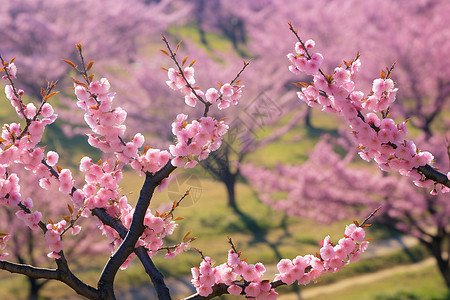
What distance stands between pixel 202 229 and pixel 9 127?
1258cm

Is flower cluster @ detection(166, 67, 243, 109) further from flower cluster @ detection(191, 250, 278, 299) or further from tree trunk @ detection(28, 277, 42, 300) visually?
tree trunk @ detection(28, 277, 42, 300)

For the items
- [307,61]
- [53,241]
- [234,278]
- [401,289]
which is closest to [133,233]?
[53,241]

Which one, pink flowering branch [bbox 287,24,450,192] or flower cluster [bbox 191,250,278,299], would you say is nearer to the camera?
pink flowering branch [bbox 287,24,450,192]

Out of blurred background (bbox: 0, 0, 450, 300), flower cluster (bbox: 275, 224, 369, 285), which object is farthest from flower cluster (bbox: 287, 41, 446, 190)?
blurred background (bbox: 0, 0, 450, 300)

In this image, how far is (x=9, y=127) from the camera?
4012mm

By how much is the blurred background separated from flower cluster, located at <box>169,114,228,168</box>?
2.88 m

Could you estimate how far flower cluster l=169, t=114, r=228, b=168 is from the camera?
3.78m

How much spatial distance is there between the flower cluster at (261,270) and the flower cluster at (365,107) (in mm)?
684

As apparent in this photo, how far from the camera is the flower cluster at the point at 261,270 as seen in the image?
155 inches

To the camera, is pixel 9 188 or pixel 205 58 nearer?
pixel 9 188

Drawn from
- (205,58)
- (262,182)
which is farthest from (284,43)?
(262,182)

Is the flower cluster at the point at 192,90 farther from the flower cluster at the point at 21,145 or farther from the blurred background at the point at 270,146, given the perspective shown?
the blurred background at the point at 270,146

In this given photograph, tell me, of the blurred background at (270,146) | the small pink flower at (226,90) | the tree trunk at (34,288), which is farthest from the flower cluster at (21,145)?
the tree trunk at (34,288)

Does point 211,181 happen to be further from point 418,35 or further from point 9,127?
point 9,127
